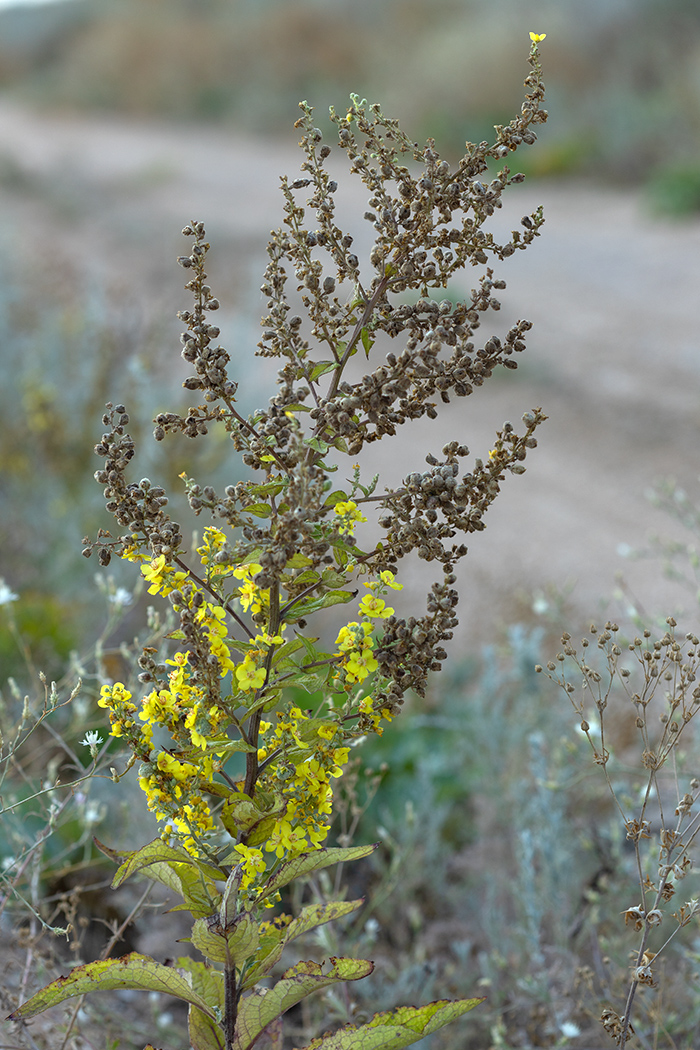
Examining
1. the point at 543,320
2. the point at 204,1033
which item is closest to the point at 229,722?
the point at 204,1033

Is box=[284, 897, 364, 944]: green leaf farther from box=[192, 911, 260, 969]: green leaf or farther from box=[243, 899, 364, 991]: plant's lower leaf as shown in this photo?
box=[192, 911, 260, 969]: green leaf

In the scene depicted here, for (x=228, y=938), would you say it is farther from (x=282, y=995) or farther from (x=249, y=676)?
(x=249, y=676)

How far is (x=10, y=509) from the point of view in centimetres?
455

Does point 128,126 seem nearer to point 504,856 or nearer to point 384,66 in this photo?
point 384,66

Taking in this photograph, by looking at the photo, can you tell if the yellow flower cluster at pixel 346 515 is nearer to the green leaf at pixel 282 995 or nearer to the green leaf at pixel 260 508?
the green leaf at pixel 260 508

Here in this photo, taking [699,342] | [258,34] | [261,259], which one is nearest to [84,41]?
[258,34]

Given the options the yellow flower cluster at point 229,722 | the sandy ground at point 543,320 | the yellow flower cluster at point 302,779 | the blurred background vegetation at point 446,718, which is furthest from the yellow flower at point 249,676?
the sandy ground at point 543,320

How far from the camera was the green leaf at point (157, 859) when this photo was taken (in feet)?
3.98

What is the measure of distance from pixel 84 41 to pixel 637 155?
18.5 meters

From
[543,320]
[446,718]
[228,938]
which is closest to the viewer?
[228,938]

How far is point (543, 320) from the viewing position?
8.15 meters

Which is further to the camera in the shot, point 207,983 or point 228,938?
point 207,983

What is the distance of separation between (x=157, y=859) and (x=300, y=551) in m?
0.46

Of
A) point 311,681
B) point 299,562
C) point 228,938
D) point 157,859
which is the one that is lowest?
point 228,938
